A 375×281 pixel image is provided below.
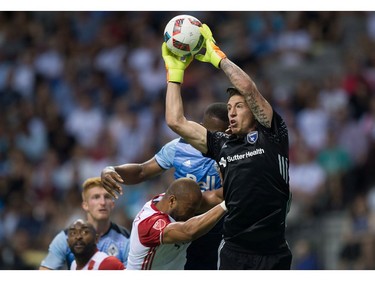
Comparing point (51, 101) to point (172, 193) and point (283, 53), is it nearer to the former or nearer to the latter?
point (283, 53)

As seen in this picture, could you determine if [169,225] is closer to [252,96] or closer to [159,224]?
[159,224]

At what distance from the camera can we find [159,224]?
7.77 metres

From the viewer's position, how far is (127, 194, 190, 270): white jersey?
25.6 feet

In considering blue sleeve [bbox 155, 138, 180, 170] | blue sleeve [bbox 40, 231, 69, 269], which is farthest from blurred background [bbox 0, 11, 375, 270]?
blue sleeve [bbox 155, 138, 180, 170]

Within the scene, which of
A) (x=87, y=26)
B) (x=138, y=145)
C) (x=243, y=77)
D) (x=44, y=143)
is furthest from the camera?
(x=87, y=26)

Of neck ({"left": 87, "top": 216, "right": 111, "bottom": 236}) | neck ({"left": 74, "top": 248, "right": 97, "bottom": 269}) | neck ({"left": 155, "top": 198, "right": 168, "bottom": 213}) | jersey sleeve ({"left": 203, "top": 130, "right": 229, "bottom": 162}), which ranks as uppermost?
jersey sleeve ({"left": 203, "top": 130, "right": 229, "bottom": 162})

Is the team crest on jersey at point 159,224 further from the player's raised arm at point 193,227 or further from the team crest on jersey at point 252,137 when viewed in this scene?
the team crest on jersey at point 252,137

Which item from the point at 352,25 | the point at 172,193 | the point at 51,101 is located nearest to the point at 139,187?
the point at 51,101

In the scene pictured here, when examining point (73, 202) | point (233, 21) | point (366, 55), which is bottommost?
point (73, 202)

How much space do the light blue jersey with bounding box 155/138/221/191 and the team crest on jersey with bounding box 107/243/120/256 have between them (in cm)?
111

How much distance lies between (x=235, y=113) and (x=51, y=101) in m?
9.93

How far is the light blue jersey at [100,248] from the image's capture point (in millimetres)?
9203

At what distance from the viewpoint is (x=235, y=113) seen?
24.7 ft

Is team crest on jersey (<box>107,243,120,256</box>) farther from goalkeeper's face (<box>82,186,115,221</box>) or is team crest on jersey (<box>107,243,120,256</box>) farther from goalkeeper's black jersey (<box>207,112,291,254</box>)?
goalkeeper's black jersey (<box>207,112,291,254</box>)
